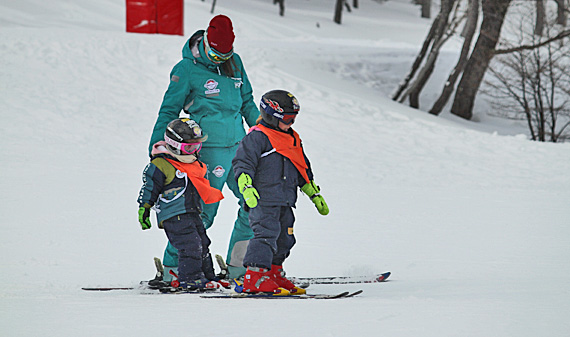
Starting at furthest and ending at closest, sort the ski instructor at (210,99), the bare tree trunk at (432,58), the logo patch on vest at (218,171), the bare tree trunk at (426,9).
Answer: the bare tree trunk at (426,9)
the bare tree trunk at (432,58)
the logo patch on vest at (218,171)
the ski instructor at (210,99)

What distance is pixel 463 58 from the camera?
14.9m

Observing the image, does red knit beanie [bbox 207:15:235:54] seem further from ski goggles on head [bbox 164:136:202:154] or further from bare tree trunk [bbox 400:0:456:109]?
bare tree trunk [bbox 400:0:456:109]

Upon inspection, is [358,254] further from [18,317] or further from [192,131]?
[18,317]

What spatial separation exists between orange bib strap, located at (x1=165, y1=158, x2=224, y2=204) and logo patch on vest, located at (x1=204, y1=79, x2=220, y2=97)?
0.48 m

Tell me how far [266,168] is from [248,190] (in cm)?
28

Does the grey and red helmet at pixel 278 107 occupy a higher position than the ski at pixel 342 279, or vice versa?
the grey and red helmet at pixel 278 107

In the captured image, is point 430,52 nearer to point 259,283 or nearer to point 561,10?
point 561,10

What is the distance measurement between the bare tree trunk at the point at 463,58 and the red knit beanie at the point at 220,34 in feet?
35.5

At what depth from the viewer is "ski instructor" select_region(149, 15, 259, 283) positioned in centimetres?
434

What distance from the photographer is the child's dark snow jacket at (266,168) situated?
4062 millimetres

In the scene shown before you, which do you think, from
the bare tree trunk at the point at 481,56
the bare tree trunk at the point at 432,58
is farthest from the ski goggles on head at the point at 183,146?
the bare tree trunk at the point at 481,56

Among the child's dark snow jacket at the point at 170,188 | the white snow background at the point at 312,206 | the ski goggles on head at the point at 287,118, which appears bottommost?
the white snow background at the point at 312,206

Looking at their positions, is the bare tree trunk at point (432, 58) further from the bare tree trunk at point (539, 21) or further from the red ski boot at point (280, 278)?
the red ski boot at point (280, 278)

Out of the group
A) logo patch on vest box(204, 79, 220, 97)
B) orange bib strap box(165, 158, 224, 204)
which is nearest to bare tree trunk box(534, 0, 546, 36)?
logo patch on vest box(204, 79, 220, 97)
